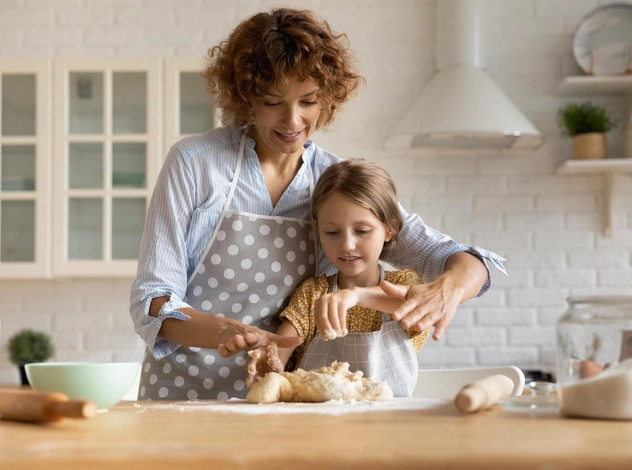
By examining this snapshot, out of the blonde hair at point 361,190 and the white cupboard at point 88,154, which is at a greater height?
the white cupboard at point 88,154

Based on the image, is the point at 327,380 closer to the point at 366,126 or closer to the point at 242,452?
the point at 242,452

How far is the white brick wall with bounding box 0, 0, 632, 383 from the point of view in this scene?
364 cm

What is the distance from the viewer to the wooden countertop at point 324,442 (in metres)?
0.71

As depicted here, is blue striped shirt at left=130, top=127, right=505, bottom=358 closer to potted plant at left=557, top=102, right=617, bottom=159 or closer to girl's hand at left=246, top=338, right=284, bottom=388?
girl's hand at left=246, top=338, right=284, bottom=388

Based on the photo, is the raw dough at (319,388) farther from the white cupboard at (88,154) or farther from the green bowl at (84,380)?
the white cupboard at (88,154)

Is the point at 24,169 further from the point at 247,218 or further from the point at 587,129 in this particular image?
the point at 587,129

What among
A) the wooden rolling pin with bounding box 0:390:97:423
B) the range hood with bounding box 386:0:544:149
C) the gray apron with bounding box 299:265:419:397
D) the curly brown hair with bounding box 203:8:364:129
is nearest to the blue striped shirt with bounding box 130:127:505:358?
the curly brown hair with bounding box 203:8:364:129

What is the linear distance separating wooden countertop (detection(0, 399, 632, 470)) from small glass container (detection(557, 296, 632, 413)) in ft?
0.17

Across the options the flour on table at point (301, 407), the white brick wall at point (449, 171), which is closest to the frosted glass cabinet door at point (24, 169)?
the white brick wall at point (449, 171)

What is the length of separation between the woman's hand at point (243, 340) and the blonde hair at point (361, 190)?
468 millimetres

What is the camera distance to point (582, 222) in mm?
3668

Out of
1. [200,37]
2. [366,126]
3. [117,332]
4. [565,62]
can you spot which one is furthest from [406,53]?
[117,332]

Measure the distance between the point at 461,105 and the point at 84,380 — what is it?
253 centimetres

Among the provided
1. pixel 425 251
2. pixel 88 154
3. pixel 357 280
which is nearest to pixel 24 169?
pixel 88 154
